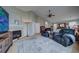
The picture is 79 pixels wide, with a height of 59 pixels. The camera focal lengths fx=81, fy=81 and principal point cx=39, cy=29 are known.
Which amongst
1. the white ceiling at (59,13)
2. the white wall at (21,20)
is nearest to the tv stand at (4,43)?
the white wall at (21,20)

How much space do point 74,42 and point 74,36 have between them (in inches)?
10.5

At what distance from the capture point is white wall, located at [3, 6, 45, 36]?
3.52 m

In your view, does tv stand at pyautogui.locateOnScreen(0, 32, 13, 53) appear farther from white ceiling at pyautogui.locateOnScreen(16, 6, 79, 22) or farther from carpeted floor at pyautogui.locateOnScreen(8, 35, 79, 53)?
white ceiling at pyautogui.locateOnScreen(16, 6, 79, 22)

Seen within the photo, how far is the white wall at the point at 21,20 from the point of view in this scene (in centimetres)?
352

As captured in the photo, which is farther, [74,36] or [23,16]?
[23,16]

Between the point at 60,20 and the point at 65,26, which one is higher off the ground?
the point at 60,20

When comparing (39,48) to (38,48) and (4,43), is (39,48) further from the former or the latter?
(4,43)

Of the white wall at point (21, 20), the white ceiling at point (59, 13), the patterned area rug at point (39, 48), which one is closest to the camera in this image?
the patterned area rug at point (39, 48)

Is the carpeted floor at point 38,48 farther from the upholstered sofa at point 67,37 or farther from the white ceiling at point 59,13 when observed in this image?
the white ceiling at point 59,13

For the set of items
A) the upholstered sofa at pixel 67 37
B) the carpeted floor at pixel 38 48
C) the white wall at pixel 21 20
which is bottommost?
the carpeted floor at pixel 38 48

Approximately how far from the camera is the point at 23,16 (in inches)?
161
